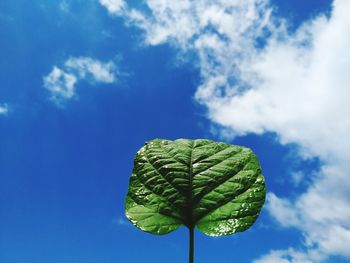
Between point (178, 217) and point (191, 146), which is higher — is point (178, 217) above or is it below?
below

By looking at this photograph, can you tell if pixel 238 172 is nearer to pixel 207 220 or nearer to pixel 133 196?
pixel 207 220

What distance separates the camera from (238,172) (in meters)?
1.90

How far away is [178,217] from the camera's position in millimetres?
1751

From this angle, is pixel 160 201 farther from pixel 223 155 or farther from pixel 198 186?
pixel 223 155

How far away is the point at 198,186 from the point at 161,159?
260 millimetres

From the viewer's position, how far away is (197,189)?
5.90 ft

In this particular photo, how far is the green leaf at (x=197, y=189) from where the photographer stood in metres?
1.75

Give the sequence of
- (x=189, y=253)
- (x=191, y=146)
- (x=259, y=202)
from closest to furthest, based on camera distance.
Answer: (x=189, y=253)
(x=259, y=202)
(x=191, y=146)

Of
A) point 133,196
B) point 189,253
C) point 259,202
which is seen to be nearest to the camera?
point 189,253

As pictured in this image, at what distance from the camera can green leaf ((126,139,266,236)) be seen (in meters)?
1.75

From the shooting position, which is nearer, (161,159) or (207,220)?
(207,220)

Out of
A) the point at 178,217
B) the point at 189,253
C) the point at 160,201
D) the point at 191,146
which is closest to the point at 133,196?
the point at 160,201

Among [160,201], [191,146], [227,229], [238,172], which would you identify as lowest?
[227,229]

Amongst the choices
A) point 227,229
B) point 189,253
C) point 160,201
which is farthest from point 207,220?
point 189,253
